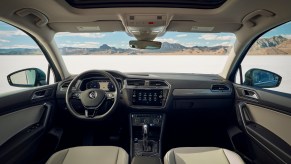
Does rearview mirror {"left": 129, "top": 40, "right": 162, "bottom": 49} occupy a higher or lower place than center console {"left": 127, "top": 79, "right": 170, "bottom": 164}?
higher

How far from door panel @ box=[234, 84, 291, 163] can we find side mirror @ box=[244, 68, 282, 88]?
0.48ft

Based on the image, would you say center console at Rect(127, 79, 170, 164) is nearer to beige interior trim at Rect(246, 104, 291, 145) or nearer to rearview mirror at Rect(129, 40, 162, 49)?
rearview mirror at Rect(129, 40, 162, 49)

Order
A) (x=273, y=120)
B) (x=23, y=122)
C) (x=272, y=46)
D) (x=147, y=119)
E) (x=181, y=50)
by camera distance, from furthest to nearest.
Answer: (x=181, y=50), (x=147, y=119), (x=272, y=46), (x=23, y=122), (x=273, y=120)

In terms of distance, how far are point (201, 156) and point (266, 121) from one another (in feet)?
2.89

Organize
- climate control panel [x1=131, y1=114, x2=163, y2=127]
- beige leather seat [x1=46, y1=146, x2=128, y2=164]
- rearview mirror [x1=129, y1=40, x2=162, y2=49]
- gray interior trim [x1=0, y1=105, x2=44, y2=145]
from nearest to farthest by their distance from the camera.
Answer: beige leather seat [x1=46, y1=146, x2=128, y2=164], gray interior trim [x1=0, y1=105, x2=44, y2=145], rearview mirror [x1=129, y1=40, x2=162, y2=49], climate control panel [x1=131, y1=114, x2=163, y2=127]

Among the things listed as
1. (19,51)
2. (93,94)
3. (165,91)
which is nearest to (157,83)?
(165,91)

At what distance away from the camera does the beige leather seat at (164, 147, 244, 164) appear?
2309mm

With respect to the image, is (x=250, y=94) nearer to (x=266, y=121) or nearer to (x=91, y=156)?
(x=266, y=121)

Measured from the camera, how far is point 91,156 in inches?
93.7

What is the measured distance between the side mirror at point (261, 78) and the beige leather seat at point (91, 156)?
1.87 metres

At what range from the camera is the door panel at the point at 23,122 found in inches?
94.1

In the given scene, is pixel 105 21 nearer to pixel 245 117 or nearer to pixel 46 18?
pixel 46 18

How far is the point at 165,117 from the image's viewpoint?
3557 millimetres

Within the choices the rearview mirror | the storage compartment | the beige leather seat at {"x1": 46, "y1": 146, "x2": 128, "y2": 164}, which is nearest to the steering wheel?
the beige leather seat at {"x1": 46, "y1": 146, "x2": 128, "y2": 164}
